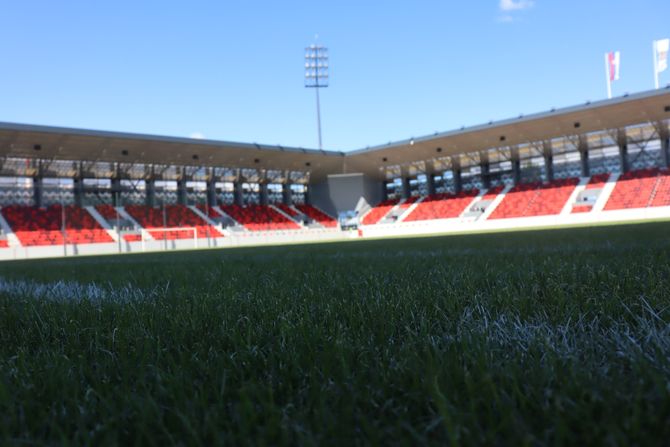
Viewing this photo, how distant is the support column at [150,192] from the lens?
43003 millimetres

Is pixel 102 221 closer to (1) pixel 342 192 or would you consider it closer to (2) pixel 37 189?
(2) pixel 37 189

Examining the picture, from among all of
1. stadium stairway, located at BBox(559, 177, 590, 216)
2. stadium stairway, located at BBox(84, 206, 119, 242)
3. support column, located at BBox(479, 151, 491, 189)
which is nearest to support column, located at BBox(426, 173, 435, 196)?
support column, located at BBox(479, 151, 491, 189)

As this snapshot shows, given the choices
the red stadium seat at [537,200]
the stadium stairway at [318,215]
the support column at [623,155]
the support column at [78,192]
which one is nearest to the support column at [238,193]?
the stadium stairway at [318,215]

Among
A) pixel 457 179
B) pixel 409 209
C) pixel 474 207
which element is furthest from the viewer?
pixel 457 179

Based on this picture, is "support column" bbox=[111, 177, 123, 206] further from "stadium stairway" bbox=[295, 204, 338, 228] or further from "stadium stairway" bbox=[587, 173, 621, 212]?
"stadium stairway" bbox=[587, 173, 621, 212]

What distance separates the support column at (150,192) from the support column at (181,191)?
2.51 m

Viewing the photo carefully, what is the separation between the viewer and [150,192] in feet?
142

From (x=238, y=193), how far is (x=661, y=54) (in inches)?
1571

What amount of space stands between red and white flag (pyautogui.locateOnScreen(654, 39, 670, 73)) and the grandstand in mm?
5030

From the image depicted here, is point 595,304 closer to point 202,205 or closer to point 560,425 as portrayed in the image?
point 560,425

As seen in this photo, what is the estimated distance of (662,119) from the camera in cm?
3366

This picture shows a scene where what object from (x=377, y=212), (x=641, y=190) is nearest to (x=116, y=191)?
(x=377, y=212)

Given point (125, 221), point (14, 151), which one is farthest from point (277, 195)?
point (14, 151)

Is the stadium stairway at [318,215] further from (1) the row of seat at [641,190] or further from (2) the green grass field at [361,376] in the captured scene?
(2) the green grass field at [361,376]
